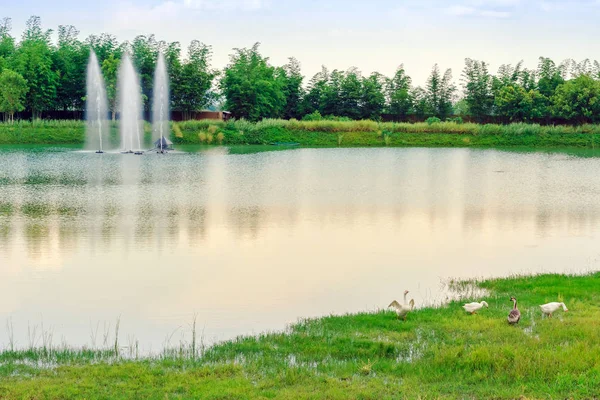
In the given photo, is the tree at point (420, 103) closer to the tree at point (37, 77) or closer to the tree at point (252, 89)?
the tree at point (252, 89)

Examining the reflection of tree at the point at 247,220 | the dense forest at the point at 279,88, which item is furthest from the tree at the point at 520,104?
the reflection of tree at the point at 247,220

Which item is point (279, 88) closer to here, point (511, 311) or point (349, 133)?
point (349, 133)

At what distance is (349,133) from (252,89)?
49.2ft

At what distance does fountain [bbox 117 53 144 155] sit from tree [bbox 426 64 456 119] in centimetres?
3331

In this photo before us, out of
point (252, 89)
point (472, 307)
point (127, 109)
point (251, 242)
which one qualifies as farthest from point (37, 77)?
point (472, 307)

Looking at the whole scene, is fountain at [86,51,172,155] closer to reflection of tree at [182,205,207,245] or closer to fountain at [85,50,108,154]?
fountain at [85,50,108,154]

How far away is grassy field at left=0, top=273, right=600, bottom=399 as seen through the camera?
6.30 m

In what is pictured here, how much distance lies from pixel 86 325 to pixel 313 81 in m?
73.9

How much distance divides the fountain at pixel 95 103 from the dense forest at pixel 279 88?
3.28ft

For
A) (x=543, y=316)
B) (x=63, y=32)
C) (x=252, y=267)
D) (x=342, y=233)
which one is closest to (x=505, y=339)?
(x=543, y=316)

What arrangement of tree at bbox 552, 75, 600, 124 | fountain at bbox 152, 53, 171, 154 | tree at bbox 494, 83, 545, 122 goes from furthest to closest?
tree at bbox 494, 83, 545, 122 < tree at bbox 552, 75, 600, 124 < fountain at bbox 152, 53, 171, 154

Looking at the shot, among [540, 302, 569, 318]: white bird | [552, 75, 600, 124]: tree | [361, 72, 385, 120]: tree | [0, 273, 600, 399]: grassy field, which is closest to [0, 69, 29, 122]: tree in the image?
[361, 72, 385, 120]: tree

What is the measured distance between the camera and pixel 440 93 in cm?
7938

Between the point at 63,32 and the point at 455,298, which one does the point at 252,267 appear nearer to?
the point at 455,298
